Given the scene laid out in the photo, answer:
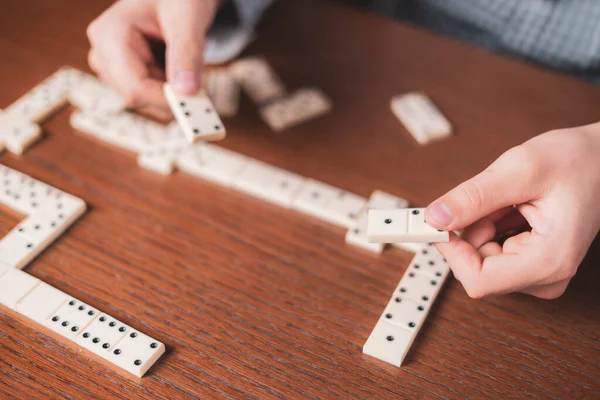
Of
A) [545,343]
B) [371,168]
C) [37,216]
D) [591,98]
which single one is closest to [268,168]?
[371,168]

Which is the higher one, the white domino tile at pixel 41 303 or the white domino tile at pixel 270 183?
the white domino tile at pixel 41 303

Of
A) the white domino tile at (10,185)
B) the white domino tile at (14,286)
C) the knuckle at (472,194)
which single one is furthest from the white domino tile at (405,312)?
the white domino tile at (10,185)

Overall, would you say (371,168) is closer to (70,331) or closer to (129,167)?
(129,167)

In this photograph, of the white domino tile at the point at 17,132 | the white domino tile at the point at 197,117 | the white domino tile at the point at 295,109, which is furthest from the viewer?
the white domino tile at the point at 295,109

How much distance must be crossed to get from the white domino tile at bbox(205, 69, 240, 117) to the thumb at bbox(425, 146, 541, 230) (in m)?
0.73

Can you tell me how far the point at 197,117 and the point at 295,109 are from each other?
0.39 metres

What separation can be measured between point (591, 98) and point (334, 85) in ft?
2.24

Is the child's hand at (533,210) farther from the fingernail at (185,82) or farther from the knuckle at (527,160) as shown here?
the fingernail at (185,82)

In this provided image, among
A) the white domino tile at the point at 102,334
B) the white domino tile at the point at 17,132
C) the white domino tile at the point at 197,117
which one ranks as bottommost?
the white domino tile at the point at 102,334

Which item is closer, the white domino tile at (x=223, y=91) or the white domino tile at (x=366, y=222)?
the white domino tile at (x=366, y=222)

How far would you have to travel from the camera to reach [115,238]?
1279 mm

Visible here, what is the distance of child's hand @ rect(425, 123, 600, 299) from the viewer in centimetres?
102

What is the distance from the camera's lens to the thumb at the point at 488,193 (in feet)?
3.33

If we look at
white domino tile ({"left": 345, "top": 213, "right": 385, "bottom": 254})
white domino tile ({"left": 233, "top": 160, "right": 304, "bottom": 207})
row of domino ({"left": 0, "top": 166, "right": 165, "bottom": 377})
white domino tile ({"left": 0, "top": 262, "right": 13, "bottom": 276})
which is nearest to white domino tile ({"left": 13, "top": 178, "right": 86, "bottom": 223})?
row of domino ({"left": 0, "top": 166, "right": 165, "bottom": 377})
